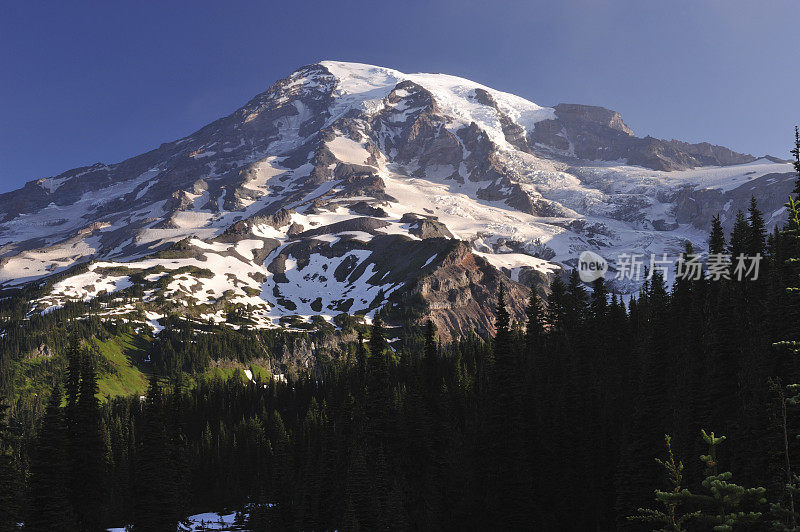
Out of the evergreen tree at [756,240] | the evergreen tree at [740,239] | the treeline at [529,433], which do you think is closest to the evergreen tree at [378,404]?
the treeline at [529,433]

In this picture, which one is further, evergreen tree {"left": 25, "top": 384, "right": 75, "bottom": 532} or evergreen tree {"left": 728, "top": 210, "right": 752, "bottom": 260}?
evergreen tree {"left": 728, "top": 210, "right": 752, "bottom": 260}

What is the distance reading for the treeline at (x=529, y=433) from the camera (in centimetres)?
5322

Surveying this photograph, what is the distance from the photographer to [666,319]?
253 ft

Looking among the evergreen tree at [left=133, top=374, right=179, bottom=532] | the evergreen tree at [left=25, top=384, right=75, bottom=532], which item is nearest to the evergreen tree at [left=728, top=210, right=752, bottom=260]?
the evergreen tree at [left=133, top=374, right=179, bottom=532]

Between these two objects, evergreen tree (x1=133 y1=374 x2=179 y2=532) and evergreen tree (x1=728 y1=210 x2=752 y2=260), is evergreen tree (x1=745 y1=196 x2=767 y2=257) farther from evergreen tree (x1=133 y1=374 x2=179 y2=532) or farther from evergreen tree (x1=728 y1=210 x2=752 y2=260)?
evergreen tree (x1=133 y1=374 x2=179 y2=532)

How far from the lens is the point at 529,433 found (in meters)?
73.4

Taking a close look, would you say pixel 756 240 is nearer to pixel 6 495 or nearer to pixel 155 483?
pixel 155 483

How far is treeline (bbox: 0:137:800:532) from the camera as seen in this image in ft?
175

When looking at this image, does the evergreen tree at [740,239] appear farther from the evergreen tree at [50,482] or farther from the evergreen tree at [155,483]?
the evergreen tree at [50,482]

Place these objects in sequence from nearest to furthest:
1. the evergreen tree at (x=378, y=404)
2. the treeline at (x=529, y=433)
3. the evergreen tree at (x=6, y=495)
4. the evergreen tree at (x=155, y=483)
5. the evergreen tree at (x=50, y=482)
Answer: the evergreen tree at (x=6, y=495), the evergreen tree at (x=50, y=482), the treeline at (x=529, y=433), the evergreen tree at (x=155, y=483), the evergreen tree at (x=378, y=404)

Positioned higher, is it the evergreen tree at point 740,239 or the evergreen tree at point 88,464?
the evergreen tree at point 740,239

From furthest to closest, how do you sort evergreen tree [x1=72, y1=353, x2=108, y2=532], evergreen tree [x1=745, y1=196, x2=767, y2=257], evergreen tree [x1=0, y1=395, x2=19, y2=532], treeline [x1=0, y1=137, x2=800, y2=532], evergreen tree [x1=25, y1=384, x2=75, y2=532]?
evergreen tree [x1=745, y1=196, x2=767, y2=257] < evergreen tree [x1=72, y1=353, x2=108, y2=532] < treeline [x1=0, y1=137, x2=800, y2=532] < evergreen tree [x1=25, y1=384, x2=75, y2=532] < evergreen tree [x1=0, y1=395, x2=19, y2=532]

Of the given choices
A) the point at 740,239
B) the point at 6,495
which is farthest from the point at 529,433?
the point at 6,495

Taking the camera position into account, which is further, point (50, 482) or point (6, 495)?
point (50, 482)
